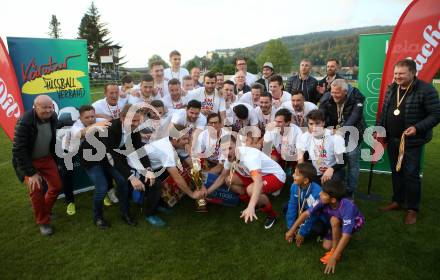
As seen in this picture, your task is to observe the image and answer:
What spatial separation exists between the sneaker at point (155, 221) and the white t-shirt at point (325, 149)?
2.31 metres

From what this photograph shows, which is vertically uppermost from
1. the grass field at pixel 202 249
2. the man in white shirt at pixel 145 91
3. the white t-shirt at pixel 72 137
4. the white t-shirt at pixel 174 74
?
the white t-shirt at pixel 174 74

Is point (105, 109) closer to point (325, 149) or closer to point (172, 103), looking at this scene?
point (172, 103)

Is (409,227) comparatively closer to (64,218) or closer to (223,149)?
(223,149)

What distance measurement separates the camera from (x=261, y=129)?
5.39 m

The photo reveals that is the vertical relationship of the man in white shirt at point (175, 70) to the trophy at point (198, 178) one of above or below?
above

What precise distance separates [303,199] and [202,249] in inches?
52.3

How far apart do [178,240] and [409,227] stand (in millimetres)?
2982

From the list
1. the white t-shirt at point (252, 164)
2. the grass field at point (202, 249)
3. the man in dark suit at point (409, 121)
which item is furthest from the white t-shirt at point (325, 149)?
the grass field at point (202, 249)

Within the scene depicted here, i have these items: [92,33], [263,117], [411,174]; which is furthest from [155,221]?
[92,33]

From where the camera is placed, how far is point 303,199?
3.64m

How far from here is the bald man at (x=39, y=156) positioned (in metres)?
3.74

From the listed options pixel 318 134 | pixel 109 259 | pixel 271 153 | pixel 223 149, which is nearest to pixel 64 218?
pixel 109 259

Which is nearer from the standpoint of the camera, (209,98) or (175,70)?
(209,98)

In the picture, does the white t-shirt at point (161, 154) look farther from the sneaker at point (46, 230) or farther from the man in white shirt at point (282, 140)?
the man in white shirt at point (282, 140)
